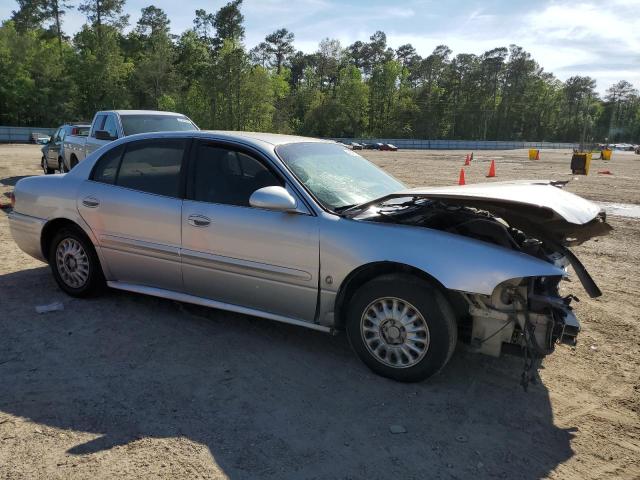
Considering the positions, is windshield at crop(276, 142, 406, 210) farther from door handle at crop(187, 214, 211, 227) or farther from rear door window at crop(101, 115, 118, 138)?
rear door window at crop(101, 115, 118, 138)

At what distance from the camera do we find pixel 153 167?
4.62m

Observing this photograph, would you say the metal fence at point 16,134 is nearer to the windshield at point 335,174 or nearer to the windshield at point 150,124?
the windshield at point 150,124

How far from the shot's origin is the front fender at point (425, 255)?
10.5ft

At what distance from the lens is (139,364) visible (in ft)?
12.5

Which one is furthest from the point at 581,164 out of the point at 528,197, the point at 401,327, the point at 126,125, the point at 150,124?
the point at 401,327

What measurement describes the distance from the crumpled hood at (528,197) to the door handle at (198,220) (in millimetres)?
1519

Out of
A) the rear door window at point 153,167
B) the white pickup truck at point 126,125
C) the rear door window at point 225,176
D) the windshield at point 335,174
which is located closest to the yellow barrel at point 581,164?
the white pickup truck at point 126,125

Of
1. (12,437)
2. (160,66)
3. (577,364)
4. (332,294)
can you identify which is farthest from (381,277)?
(160,66)

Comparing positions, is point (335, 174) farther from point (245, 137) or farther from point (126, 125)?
point (126, 125)

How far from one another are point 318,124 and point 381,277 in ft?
309

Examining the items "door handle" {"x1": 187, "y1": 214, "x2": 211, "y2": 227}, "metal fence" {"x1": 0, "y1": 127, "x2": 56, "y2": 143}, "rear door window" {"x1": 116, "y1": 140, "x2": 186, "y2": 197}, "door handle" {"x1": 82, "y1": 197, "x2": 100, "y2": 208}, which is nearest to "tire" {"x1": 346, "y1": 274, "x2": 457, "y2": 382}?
"door handle" {"x1": 187, "y1": 214, "x2": 211, "y2": 227}

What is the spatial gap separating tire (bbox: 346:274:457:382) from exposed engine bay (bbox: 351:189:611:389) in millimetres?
220

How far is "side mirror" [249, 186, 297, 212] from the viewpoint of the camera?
3670mm

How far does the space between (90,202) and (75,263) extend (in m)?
0.66
